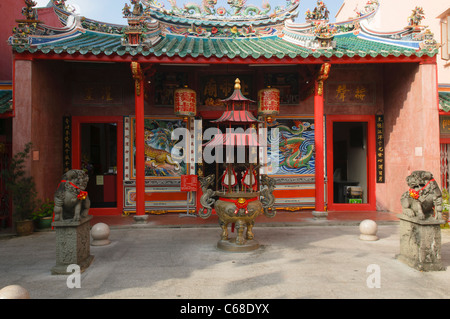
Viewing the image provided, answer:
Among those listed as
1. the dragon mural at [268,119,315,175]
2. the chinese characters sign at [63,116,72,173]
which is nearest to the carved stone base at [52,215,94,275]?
the chinese characters sign at [63,116,72,173]

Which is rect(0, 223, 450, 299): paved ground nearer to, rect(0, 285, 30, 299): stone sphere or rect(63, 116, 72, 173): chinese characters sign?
rect(0, 285, 30, 299): stone sphere

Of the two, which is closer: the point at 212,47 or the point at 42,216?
the point at 42,216

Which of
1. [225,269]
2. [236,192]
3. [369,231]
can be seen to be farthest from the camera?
[369,231]

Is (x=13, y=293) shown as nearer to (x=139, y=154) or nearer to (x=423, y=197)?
(x=139, y=154)

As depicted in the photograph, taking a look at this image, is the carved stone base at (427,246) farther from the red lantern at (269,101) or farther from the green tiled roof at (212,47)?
the red lantern at (269,101)

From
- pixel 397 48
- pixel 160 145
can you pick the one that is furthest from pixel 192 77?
pixel 397 48

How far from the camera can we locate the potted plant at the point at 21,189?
6496mm

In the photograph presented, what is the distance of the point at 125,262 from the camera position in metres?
4.88

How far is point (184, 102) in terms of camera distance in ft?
26.3

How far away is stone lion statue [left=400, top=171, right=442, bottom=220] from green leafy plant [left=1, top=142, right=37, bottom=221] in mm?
6948

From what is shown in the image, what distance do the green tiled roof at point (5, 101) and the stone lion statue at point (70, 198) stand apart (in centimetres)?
328

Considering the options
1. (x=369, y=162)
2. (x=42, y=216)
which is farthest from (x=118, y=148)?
(x=369, y=162)

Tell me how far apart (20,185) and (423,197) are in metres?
7.16

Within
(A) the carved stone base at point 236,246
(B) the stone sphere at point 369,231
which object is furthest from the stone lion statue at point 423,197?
(A) the carved stone base at point 236,246
